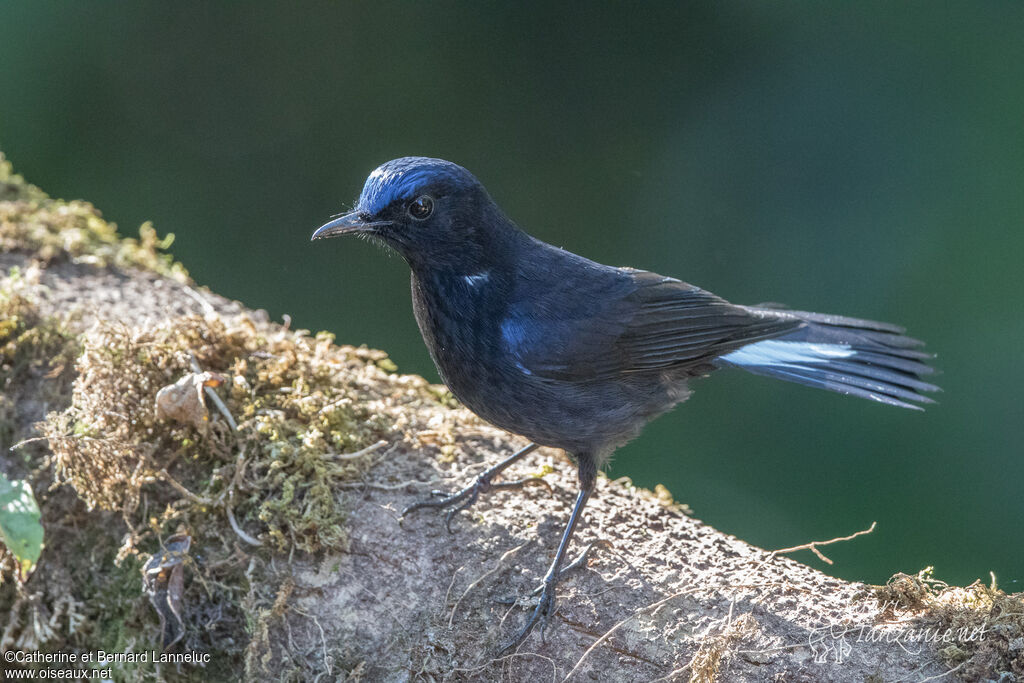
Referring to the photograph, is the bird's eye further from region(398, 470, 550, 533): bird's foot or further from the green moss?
the green moss

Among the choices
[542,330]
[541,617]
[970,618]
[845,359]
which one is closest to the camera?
[970,618]

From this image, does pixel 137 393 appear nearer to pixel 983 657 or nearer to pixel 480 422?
pixel 480 422

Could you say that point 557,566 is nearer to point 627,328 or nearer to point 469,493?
point 469,493

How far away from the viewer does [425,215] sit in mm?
3443

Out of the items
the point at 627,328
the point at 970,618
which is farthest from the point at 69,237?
the point at 970,618

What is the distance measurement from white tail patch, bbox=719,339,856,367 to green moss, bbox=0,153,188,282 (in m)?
2.96

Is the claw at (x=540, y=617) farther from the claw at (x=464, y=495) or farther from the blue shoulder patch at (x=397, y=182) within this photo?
the blue shoulder patch at (x=397, y=182)

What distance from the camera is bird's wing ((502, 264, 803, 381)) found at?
3.51m

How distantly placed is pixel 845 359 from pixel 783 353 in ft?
0.87

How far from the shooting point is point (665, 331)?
3.75 m

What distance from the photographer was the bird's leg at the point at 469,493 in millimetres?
3516

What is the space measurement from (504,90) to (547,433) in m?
3.70

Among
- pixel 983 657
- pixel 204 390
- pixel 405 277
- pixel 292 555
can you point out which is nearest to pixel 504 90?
pixel 405 277

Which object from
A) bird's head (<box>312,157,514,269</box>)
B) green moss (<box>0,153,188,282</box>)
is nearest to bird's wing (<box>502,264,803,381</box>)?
bird's head (<box>312,157,514,269</box>)
